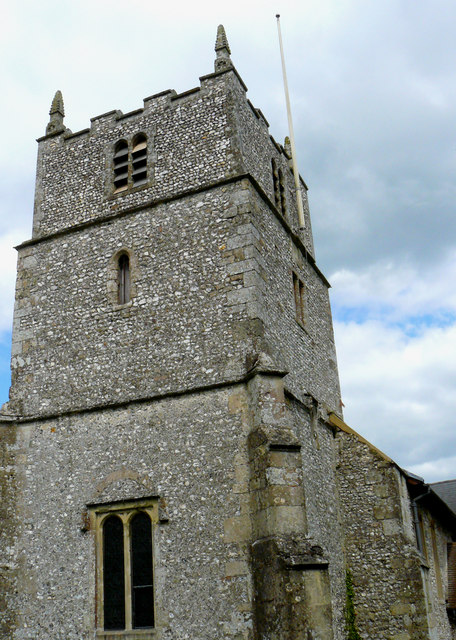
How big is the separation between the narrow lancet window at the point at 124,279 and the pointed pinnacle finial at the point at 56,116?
4475 mm

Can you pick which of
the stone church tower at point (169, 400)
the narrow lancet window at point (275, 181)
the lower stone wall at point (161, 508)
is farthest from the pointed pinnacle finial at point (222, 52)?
the lower stone wall at point (161, 508)

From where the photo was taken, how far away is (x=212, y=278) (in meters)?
12.4

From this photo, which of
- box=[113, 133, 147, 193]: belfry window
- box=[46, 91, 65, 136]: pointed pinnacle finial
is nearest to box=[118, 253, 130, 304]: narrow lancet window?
box=[113, 133, 147, 193]: belfry window

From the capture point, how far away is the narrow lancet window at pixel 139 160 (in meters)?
14.3

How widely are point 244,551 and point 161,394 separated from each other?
10.3ft

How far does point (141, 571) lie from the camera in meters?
11.1

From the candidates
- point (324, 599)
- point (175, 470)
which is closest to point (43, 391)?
point (175, 470)

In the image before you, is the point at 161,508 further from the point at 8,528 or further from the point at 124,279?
the point at 124,279

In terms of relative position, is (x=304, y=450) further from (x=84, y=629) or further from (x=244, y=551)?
(x=84, y=629)

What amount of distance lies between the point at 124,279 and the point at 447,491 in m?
22.3

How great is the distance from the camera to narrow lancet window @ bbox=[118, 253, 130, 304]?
13.3 m

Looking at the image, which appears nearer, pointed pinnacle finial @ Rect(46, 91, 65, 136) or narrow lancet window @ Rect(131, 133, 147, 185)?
narrow lancet window @ Rect(131, 133, 147, 185)

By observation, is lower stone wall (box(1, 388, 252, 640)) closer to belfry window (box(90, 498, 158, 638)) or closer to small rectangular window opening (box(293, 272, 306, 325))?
belfry window (box(90, 498, 158, 638))

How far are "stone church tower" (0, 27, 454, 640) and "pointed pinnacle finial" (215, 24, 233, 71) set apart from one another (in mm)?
35
